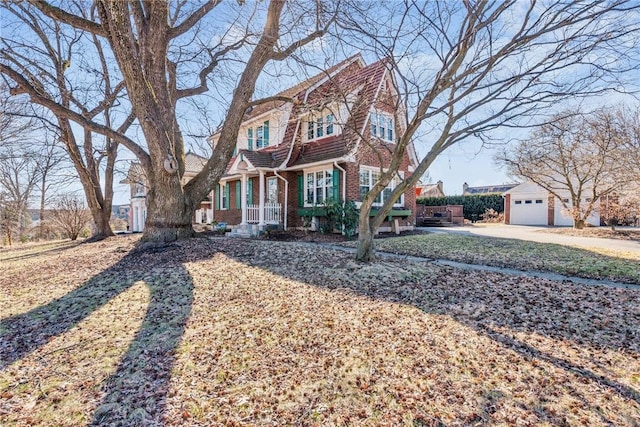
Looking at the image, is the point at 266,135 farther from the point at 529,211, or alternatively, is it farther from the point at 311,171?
the point at 529,211

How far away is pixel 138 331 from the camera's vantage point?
3.66 meters

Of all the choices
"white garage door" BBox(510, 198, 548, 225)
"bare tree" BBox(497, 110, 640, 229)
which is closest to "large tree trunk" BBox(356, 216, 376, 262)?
"bare tree" BBox(497, 110, 640, 229)

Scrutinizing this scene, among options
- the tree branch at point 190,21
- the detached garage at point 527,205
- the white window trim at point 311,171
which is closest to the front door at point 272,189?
the white window trim at point 311,171

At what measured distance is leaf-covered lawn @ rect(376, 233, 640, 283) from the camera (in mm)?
6559

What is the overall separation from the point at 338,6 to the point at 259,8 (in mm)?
2506

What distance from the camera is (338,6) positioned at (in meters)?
5.51

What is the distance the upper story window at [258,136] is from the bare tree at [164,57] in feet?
21.2

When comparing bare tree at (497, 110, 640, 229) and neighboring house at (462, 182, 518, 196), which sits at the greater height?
neighboring house at (462, 182, 518, 196)

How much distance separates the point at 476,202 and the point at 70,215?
29.3 metres

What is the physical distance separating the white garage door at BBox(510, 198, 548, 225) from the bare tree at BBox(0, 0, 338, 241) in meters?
23.7

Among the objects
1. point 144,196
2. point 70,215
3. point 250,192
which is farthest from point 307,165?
point 144,196

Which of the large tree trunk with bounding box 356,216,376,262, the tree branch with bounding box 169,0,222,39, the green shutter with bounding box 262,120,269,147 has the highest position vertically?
the tree branch with bounding box 169,0,222,39

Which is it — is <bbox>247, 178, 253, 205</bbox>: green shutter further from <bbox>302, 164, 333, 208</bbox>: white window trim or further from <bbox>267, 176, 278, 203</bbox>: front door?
<bbox>302, 164, 333, 208</bbox>: white window trim

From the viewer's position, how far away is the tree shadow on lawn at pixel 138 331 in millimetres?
2430
